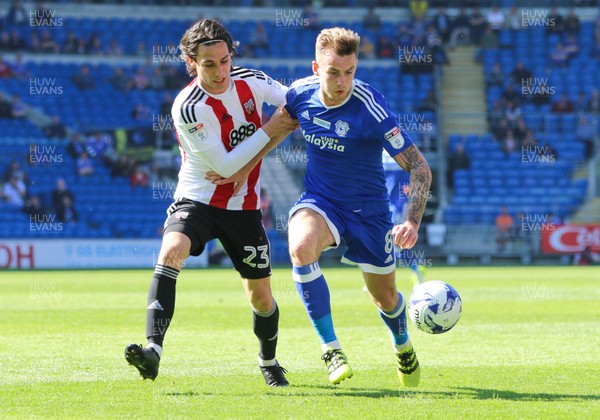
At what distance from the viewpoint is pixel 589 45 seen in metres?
33.7

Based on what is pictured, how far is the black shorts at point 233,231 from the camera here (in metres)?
6.46

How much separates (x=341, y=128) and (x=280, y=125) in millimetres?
457

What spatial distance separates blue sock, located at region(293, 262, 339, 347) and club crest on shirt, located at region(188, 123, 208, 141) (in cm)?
105

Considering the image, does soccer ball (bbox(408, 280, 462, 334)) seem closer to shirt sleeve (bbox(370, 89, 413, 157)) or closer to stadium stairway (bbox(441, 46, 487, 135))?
shirt sleeve (bbox(370, 89, 413, 157))

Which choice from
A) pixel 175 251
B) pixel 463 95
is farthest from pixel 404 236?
pixel 463 95

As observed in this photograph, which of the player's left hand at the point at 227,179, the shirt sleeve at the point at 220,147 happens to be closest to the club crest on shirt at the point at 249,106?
the shirt sleeve at the point at 220,147

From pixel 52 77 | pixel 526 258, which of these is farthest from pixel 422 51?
pixel 52 77

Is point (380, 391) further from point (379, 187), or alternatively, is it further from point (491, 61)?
point (491, 61)

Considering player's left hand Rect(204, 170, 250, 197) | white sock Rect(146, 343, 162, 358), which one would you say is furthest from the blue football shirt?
white sock Rect(146, 343, 162, 358)

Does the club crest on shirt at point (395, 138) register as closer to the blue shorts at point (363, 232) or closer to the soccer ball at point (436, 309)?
the blue shorts at point (363, 232)

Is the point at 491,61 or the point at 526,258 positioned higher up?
the point at 491,61

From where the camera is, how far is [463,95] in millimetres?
32500

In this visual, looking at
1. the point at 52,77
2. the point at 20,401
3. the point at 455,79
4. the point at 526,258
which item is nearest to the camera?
the point at 20,401

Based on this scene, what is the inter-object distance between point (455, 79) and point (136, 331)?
24.4m
